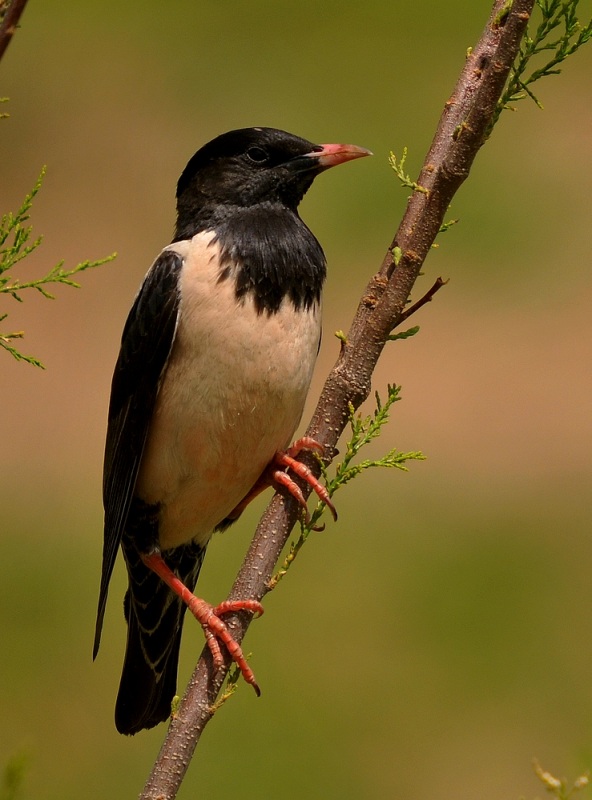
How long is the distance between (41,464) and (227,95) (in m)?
6.83

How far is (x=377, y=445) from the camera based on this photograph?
36.9ft

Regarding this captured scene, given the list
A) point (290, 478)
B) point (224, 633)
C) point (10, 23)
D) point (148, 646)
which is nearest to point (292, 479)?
point (290, 478)

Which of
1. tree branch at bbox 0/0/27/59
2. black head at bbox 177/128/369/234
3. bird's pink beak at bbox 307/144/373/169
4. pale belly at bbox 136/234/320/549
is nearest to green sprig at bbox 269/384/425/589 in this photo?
pale belly at bbox 136/234/320/549

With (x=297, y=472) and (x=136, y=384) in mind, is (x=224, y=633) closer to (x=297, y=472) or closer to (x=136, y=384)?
(x=297, y=472)

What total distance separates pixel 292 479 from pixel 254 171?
1.34 meters

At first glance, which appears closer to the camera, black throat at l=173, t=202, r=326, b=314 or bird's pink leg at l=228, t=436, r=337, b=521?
bird's pink leg at l=228, t=436, r=337, b=521

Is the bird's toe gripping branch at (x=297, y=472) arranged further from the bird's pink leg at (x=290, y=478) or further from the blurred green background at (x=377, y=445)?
the blurred green background at (x=377, y=445)

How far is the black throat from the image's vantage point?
462cm

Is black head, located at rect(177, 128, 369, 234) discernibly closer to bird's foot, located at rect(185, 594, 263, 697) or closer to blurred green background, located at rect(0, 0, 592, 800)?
bird's foot, located at rect(185, 594, 263, 697)

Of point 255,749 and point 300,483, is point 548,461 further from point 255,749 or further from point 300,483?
point 300,483

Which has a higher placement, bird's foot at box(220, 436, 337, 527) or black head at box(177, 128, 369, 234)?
black head at box(177, 128, 369, 234)

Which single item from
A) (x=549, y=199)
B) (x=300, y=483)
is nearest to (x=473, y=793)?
(x=300, y=483)

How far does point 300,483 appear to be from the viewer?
14.2 ft

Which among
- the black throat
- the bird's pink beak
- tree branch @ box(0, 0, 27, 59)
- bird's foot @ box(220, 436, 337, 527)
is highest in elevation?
tree branch @ box(0, 0, 27, 59)
